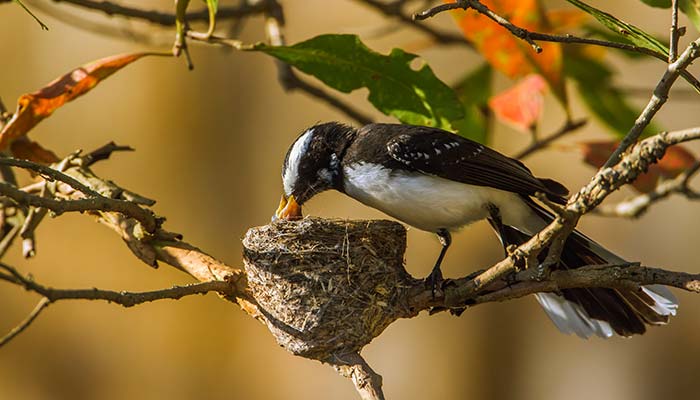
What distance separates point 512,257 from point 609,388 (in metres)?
4.26

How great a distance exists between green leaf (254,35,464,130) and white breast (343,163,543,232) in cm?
29

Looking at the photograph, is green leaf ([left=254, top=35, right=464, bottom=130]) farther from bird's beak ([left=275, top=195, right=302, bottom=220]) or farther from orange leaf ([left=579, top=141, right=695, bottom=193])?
orange leaf ([left=579, top=141, right=695, bottom=193])

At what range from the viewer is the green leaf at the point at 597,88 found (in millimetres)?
4184

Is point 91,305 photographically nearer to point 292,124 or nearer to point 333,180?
point 292,124

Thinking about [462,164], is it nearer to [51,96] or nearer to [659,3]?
[659,3]

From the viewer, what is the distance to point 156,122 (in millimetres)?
8047

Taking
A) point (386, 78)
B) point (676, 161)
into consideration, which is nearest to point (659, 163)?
point (676, 161)

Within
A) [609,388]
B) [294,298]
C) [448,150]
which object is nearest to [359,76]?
[448,150]

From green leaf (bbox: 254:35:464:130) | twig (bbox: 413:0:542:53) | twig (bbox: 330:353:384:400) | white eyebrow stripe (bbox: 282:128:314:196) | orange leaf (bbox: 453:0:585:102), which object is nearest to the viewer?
twig (bbox: 413:0:542:53)

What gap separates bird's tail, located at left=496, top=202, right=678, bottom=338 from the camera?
317 cm

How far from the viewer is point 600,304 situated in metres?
3.35

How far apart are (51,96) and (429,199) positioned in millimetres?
1320

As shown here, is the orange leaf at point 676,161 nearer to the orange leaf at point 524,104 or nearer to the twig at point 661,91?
the orange leaf at point 524,104

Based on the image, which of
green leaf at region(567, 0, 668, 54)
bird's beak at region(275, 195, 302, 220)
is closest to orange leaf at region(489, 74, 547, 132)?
bird's beak at region(275, 195, 302, 220)
